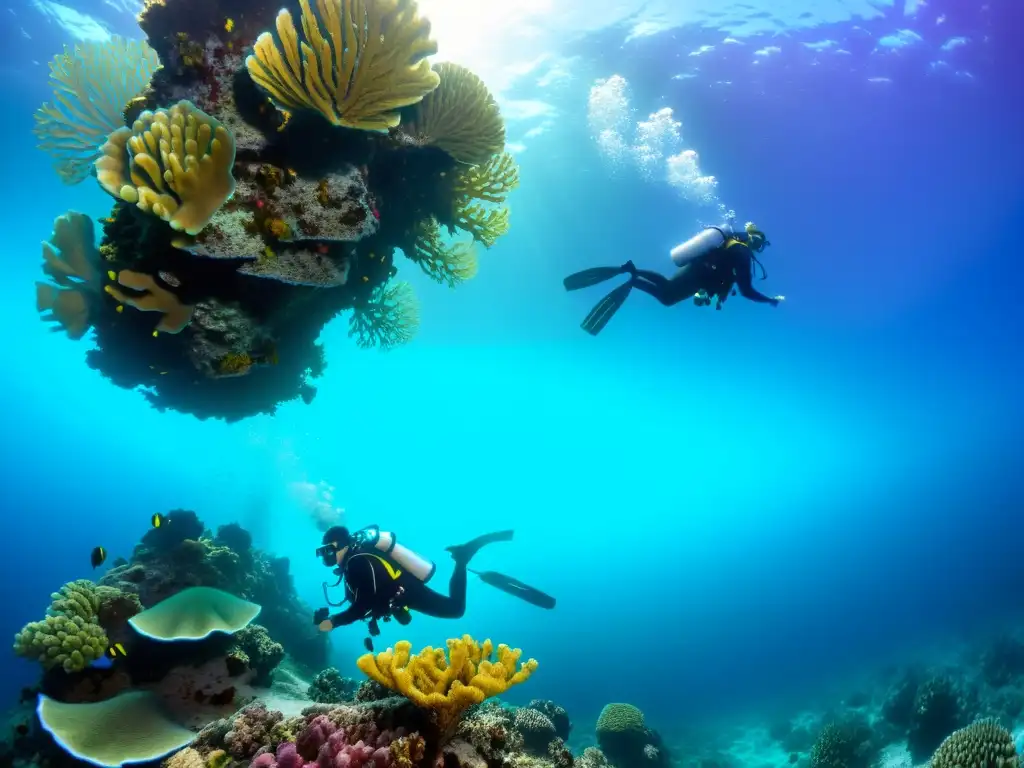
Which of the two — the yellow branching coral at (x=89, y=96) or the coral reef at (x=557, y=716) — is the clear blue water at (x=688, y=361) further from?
the coral reef at (x=557, y=716)

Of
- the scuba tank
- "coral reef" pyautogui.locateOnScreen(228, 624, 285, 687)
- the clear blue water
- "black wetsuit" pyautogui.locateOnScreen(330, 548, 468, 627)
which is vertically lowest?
"coral reef" pyautogui.locateOnScreen(228, 624, 285, 687)

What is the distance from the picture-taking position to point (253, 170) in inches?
213

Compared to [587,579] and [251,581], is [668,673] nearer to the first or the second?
A: [251,581]

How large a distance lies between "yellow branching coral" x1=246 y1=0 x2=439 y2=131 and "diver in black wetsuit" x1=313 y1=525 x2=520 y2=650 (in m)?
5.11

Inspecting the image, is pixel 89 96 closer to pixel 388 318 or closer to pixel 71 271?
pixel 71 271

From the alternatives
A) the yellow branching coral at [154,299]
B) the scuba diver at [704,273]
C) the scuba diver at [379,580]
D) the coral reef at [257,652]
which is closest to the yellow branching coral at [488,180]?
the scuba diver at [704,273]

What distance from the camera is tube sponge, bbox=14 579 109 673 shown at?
534 centimetres

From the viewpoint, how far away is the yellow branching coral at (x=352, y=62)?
4.41 m

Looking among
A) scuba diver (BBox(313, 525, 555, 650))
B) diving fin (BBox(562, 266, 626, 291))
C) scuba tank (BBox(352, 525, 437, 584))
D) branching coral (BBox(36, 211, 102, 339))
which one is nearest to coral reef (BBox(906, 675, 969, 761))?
scuba diver (BBox(313, 525, 555, 650))

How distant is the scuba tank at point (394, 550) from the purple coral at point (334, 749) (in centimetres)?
366

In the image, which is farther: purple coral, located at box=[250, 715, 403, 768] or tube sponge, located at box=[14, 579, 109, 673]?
tube sponge, located at box=[14, 579, 109, 673]

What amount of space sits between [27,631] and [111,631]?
2.62 ft

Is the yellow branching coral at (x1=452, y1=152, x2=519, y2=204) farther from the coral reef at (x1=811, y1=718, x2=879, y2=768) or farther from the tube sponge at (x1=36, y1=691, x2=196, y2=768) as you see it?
the coral reef at (x1=811, y1=718, x2=879, y2=768)

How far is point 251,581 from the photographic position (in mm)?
10516
